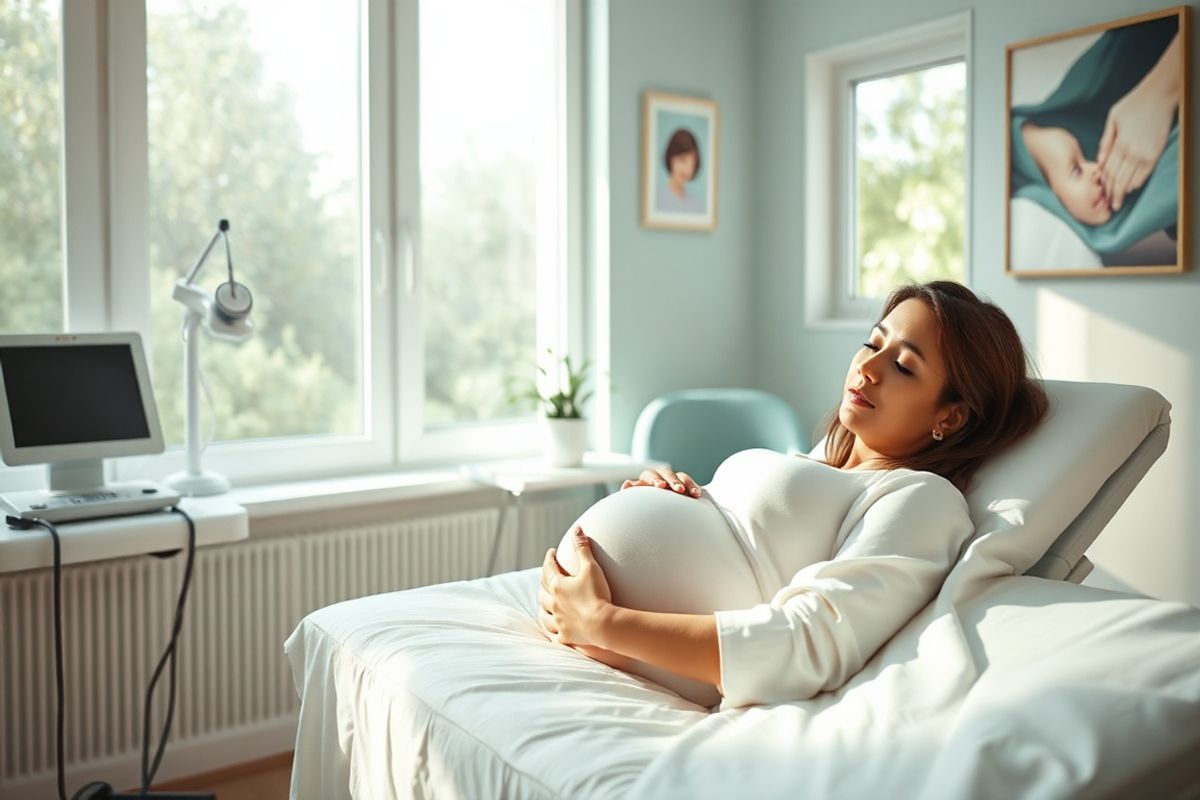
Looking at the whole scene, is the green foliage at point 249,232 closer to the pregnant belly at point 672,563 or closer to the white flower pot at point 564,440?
the white flower pot at point 564,440

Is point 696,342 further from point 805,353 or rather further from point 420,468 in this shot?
point 420,468

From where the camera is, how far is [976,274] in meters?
2.81

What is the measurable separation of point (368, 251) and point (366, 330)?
0.22 meters

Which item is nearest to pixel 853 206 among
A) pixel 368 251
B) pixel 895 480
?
pixel 368 251

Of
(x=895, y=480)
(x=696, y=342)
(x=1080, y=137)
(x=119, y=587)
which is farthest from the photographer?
(x=696, y=342)

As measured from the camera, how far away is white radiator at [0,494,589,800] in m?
2.19

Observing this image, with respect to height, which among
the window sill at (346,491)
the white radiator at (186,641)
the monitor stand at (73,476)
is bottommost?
the white radiator at (186,641)

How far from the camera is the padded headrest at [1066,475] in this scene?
57.7 inches

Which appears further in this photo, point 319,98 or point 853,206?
point 853,206

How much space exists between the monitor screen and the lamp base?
23 centimetres

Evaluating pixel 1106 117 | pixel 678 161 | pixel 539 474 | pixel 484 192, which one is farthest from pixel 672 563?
pixel 678 161

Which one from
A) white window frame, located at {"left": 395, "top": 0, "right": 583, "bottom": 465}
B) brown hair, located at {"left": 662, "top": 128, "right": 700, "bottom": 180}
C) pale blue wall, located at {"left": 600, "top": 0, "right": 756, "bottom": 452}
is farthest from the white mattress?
brown hair, located at {"left": 662, "top": 128, "right": 700, "bottom": 180}

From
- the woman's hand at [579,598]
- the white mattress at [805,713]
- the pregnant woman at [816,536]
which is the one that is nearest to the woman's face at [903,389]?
the pregnant woman at [816,536]

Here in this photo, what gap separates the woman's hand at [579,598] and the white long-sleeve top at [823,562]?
18 centimetres
